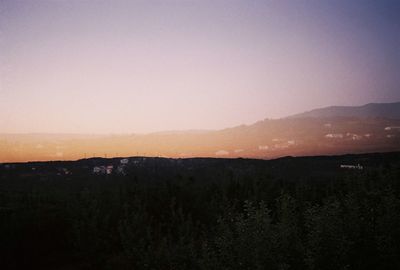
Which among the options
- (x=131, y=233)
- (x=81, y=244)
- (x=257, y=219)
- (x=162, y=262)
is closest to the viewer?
(x=257, y=219)

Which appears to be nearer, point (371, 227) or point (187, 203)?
point (371, 227)

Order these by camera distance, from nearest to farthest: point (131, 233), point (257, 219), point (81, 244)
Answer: point (257, 219), point (131, 233), point (81, 244)

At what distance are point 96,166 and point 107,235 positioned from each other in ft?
293

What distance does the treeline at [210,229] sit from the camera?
7.27 meters

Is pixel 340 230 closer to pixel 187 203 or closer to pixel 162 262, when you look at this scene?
pixel 162 262

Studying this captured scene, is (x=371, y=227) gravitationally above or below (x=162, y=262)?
above

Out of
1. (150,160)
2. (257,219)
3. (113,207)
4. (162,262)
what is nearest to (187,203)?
(113,207)

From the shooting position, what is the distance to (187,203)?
2050cm

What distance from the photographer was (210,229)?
16281 millimetres

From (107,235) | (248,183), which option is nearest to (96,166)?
(248,183)

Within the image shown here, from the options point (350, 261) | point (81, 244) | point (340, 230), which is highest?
point (340, 230)

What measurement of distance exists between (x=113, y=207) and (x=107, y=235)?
2429 mm

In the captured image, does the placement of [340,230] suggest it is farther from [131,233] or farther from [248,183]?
[248,183]

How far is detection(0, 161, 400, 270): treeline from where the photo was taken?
23.8ft
